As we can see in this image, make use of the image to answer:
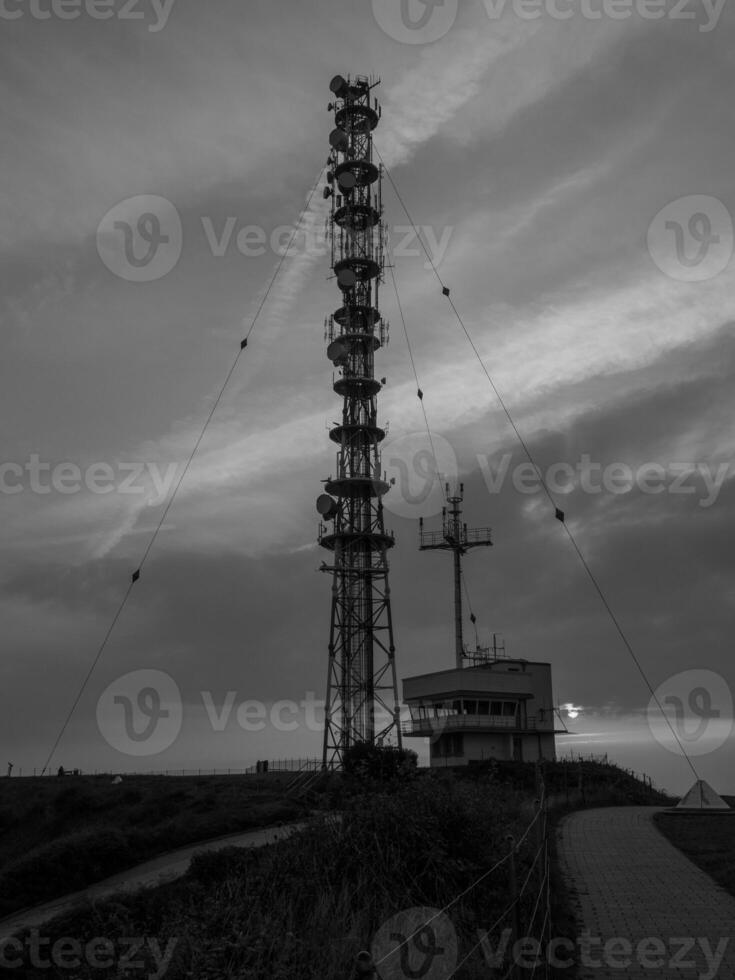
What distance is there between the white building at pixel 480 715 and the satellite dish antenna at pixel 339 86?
35128 mm

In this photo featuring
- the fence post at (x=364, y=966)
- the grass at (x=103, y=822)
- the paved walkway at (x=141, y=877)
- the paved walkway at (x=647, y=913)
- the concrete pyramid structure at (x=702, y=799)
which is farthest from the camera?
the concrete pyramid structure at (x=702, y=799)

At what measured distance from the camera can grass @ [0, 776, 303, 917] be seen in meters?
25.5

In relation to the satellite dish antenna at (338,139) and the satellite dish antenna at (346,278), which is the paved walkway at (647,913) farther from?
the satellite dish antenna at (338,139)

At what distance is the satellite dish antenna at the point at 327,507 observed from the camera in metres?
47.2

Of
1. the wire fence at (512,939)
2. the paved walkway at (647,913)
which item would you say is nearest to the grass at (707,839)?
the paved walkway at (647,913)

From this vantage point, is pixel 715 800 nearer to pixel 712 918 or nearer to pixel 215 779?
pixel 712 918

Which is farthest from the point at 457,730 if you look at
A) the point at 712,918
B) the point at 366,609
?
the point at 712,918

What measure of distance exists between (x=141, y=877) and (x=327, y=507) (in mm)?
24927

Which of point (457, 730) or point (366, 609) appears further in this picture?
point (457, 730)

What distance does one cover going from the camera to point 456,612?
215 feet

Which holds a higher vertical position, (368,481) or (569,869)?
(368,481)

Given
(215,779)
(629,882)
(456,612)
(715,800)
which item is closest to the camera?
(629,882)

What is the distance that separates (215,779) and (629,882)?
43.3 meters

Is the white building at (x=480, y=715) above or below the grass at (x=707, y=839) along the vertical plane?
above
